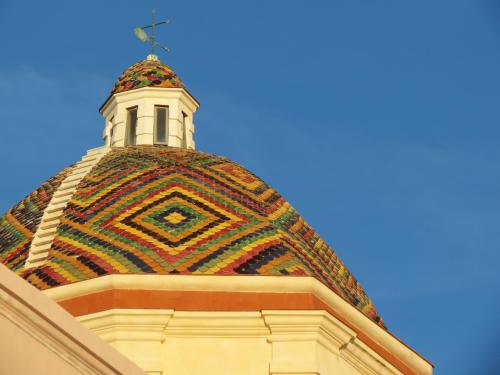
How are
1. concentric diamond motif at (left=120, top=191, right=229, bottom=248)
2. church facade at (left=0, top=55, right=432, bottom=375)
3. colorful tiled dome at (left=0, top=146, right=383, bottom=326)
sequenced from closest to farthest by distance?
1. church facade at (left=0, top=55, right=432, bottom=375)
2. colorful tiled dome at (left=0, top=146, right=383, bottom=326)
3. concentric diamond motif at (left=120, top=191, right=229, bottom=248)

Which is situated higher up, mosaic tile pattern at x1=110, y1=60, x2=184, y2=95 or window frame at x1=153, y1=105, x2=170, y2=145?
mosaic tile pattern at x1=110, y1=60, x2=184, y2=95

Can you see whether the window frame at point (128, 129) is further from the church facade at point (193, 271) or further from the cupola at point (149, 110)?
the church facade at point (193, 271)

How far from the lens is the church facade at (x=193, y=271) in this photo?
12914mm

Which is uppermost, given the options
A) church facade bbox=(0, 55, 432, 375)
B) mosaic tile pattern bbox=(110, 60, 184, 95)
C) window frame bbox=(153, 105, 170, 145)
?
mosaic tile pattern bbox=(110, 60, 184, 95)

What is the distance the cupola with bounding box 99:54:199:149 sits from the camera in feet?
57.3

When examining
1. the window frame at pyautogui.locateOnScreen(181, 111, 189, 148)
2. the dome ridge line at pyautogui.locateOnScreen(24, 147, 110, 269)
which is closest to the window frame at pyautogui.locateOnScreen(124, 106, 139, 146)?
the window frame at pyautogui.locateOnScreen(181, 111, 189, 148)

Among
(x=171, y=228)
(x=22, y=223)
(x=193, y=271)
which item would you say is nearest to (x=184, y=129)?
(x=22, y=223)

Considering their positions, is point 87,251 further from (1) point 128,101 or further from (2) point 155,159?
(1) point 128,101

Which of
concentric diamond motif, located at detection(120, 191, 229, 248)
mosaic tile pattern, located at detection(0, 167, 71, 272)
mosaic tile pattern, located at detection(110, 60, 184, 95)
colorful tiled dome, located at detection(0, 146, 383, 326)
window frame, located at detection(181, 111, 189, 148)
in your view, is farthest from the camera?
mosaic tile pattern, located at detection(110, 60, 184, 95)

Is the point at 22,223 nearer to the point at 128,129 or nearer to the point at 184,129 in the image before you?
the point at 128,129

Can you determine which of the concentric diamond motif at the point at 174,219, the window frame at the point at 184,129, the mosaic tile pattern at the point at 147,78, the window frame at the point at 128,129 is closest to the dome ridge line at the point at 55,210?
the concentric diamond motif at the point at 174,219

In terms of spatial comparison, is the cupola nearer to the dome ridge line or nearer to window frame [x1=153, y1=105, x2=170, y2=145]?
window frame [x1=153, y1=105, x2=170, y2=145]

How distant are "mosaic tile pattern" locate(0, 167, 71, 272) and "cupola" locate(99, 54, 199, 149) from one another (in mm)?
1810

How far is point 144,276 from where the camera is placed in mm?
13016
